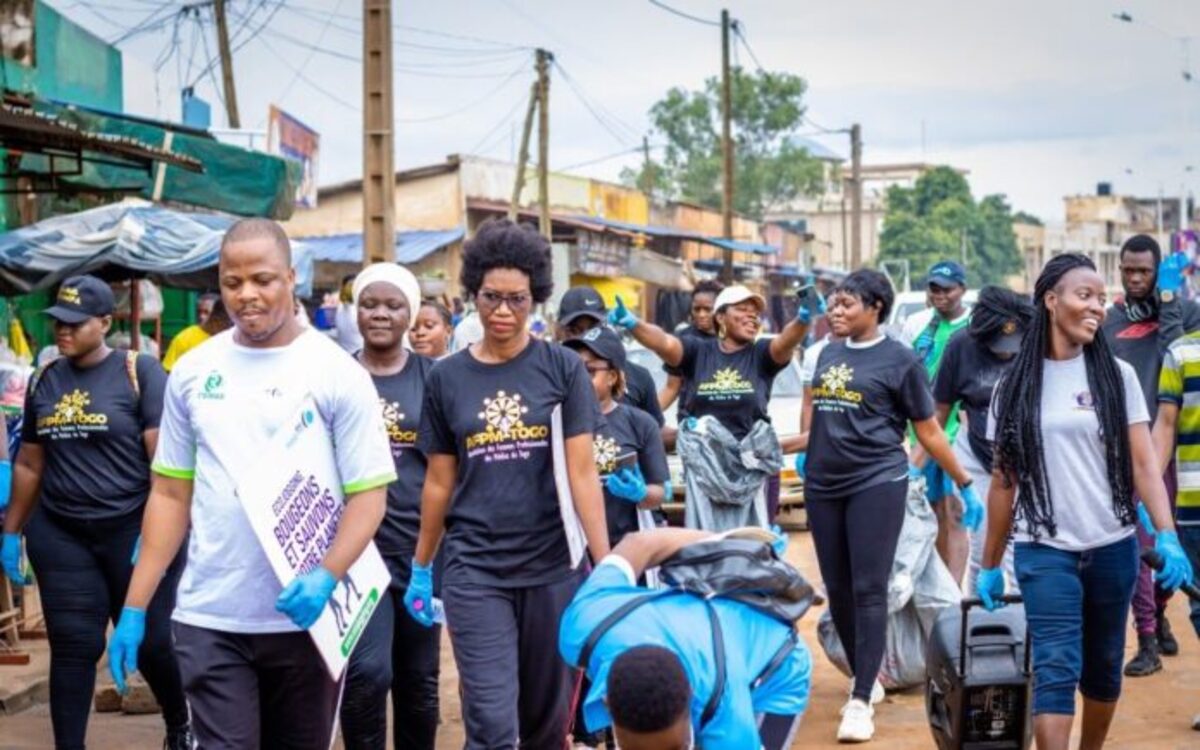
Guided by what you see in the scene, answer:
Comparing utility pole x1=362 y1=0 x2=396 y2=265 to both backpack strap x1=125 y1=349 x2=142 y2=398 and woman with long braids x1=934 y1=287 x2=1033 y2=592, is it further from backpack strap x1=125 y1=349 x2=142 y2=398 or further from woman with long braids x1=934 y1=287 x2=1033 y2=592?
backpack strap x1=125 y1=349 x2=142 y2=398

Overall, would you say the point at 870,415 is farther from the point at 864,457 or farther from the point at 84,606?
the point at 84,606

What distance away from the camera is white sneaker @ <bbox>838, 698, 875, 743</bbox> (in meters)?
8.33

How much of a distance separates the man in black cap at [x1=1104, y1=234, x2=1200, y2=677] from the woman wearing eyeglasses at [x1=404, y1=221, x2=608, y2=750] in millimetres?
4359

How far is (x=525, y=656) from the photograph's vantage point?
611 cm

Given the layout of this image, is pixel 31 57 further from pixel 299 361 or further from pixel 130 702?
pixel 299 361

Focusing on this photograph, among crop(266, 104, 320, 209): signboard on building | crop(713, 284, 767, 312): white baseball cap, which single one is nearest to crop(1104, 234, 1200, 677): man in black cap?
crop(713, 284, 767, 312): white baseball cap

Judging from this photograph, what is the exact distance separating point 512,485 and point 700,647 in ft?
5.82

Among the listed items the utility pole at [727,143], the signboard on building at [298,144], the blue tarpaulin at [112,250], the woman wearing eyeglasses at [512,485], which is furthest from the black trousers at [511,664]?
the utility pole at [727,143]

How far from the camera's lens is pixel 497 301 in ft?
20.1

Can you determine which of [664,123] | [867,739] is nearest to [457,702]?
[867,739]

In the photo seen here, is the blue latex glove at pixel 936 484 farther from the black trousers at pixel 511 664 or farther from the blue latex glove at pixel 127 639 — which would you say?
the blue latex glove at pixel 127 639

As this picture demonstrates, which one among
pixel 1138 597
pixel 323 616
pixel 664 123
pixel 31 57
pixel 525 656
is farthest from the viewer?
pixel 664 123

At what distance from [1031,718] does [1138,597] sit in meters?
3.20

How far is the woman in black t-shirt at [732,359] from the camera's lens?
962 cm
